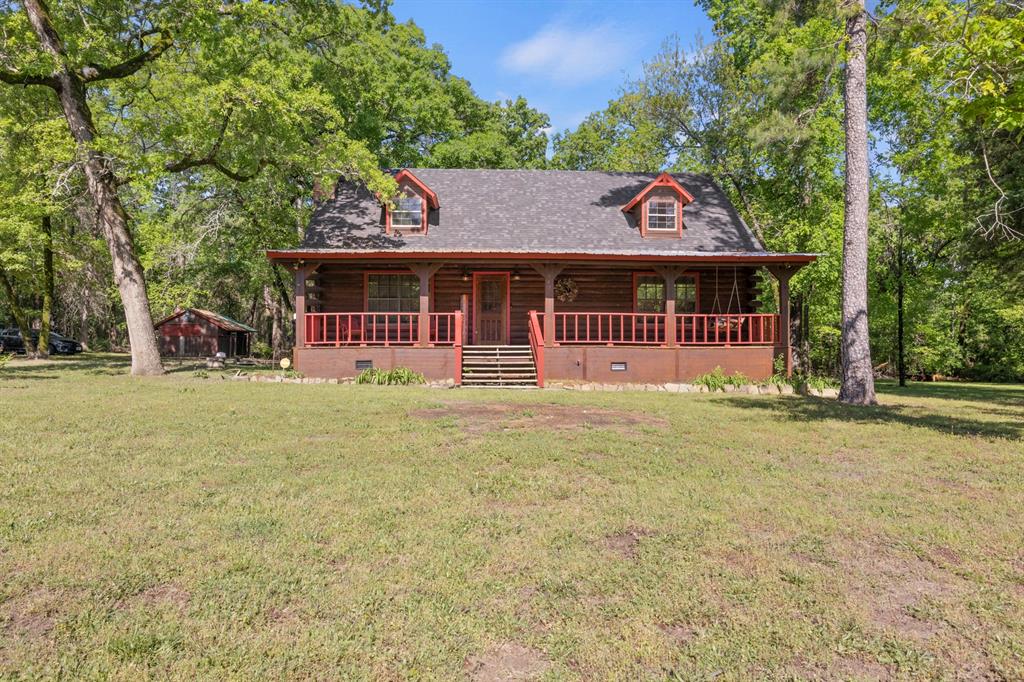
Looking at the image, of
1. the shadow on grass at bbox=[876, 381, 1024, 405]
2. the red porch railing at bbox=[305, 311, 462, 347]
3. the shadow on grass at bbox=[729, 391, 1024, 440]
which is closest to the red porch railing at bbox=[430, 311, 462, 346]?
the red porch railing at bbox=[305, 311, 462, 347]

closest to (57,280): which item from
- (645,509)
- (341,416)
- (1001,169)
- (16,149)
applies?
(16,149)

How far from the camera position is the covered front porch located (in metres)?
15.0

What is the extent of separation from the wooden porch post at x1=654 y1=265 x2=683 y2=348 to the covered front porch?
0.03 metres

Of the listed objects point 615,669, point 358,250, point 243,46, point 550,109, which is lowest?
point 615,669

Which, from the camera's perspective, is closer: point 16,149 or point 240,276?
point 16,149

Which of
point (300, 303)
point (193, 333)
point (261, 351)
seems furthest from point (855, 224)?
point (193, 333)

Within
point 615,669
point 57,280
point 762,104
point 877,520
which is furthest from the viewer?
point 57,280

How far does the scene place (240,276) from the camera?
3541 cm

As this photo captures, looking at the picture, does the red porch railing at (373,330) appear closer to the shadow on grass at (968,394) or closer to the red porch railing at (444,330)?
the red porch railing at (444,330)

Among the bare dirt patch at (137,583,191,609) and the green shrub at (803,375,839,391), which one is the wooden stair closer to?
the green shrub at (803,375,839,391)

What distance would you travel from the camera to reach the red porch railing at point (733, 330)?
15195 mm

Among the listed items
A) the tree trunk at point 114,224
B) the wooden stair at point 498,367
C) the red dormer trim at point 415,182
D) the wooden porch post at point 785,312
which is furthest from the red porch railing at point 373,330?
the wooden porch post at point 785,312

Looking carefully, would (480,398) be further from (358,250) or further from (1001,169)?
(1001,169)

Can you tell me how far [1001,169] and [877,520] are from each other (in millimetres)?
15060
